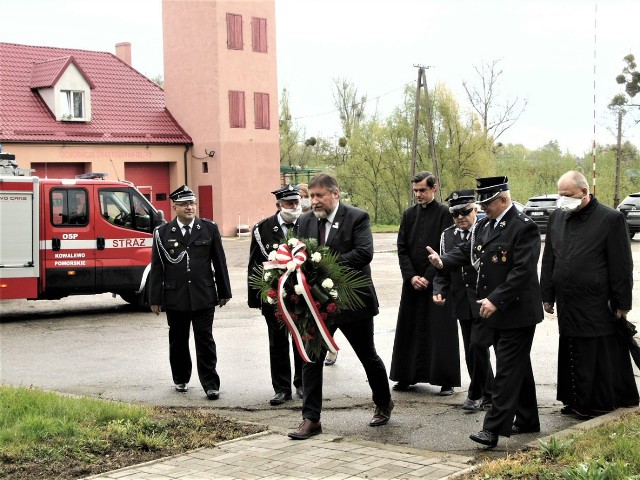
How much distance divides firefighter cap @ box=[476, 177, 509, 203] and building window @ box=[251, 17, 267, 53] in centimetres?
3832

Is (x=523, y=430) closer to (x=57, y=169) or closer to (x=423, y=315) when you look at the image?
(x=423, y=315)

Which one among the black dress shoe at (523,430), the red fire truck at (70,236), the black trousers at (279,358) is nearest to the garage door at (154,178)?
the red fire truck at (70,236)

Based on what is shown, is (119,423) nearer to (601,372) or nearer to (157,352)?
(601,372)

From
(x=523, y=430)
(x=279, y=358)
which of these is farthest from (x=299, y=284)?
(x=279, y=358)

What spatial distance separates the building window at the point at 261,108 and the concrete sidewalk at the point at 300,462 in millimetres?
38745

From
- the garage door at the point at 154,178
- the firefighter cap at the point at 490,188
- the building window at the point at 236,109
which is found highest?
the building window at the point at 236,109

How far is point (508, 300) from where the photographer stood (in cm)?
767

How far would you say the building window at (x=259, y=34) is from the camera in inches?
1781

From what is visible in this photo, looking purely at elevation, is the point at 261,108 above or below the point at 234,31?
below

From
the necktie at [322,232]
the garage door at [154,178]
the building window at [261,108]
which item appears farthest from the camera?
the building window at [261,108]

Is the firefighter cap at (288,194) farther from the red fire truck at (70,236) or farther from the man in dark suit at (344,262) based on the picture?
the red fire truck at (70,236)

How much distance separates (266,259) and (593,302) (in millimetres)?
3414

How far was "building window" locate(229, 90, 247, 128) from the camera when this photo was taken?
146ft

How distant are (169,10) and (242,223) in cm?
987
